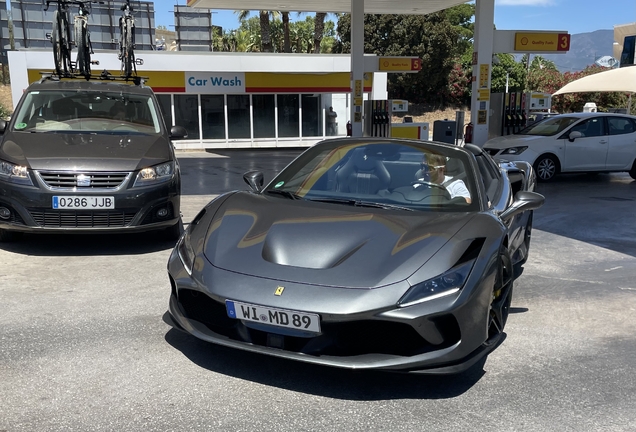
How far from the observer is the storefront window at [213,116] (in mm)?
23875

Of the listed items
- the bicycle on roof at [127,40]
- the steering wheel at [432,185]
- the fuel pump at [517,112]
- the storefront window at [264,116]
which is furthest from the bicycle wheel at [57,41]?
the storefront window at [264,116]

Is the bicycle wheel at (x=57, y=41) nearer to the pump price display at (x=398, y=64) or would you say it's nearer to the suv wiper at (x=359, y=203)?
the suv wiper at (x=359, y=203)

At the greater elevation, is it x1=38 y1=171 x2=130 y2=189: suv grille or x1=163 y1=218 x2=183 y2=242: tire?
x1=38 y1=171 x2=130 y2=189: suv grille

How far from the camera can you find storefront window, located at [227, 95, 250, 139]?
24125 mm

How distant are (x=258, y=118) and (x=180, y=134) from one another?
1726cm

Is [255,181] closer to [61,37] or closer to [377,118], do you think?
[61,37]

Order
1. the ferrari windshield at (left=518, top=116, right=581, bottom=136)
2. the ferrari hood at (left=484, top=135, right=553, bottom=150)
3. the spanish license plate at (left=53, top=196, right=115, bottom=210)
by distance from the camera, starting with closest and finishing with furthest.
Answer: the spanish license plate at (left=53, top=196, right=115, bottom=210)
the ferrari hood at (left=484, top=135, right=553, bottom=150)
the ferrari windshield at (left=518, top=116, right=581, bottom=136)

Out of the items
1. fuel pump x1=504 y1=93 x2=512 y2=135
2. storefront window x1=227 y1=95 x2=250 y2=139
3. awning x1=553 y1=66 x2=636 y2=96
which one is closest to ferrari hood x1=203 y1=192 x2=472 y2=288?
fuel pump x1=504 y1=93 x2=512 y2=135

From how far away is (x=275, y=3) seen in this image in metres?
19.5

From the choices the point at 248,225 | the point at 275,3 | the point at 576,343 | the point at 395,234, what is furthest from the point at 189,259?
the point at 275,3

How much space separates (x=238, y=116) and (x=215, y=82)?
156 cm

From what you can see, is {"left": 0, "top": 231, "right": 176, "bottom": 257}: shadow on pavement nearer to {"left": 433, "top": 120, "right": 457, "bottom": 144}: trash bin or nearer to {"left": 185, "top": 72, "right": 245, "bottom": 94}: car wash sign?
{"left": 433, "top": 120, "right": 457, "bottom": 144}: trash bin

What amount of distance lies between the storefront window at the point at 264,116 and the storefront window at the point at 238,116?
0.30 meters

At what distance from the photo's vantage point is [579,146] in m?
13.1
